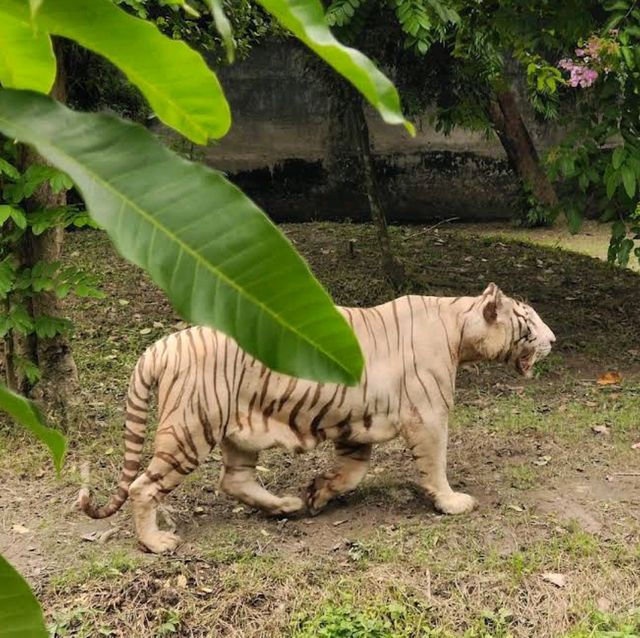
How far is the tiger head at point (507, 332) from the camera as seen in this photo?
413 cm

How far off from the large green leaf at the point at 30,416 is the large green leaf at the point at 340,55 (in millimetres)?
352

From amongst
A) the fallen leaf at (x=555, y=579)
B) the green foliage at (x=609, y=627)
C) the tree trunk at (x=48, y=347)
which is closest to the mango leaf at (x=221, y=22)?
the green foliage at (x=609, y=627)

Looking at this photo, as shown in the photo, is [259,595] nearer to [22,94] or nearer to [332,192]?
[22,94]

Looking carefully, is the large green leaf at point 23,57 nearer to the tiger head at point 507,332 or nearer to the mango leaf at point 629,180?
the tiger head at point 507,332

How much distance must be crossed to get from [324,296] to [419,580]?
3063 millimetres

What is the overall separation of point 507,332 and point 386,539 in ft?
3.35

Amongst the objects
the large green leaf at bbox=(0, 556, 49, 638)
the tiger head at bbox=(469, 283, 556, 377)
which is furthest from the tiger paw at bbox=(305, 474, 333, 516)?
the large green leaf at bbox=(0, 556, 49, 638)

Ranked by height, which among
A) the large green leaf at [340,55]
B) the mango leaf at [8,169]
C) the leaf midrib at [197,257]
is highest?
the large green leaf at [340,55]

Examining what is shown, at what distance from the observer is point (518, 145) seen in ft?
32.4

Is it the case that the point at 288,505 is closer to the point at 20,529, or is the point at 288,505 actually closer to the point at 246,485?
the point at 246,485

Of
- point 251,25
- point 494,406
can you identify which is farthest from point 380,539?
point 251,25

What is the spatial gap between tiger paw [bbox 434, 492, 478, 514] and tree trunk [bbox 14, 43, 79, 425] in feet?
6.67

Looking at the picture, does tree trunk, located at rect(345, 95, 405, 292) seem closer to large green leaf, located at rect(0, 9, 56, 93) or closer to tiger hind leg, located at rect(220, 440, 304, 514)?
tiger hind leg, located at rect(220, 440, 304, 514)

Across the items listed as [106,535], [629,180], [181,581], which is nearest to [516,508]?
[181,581]
